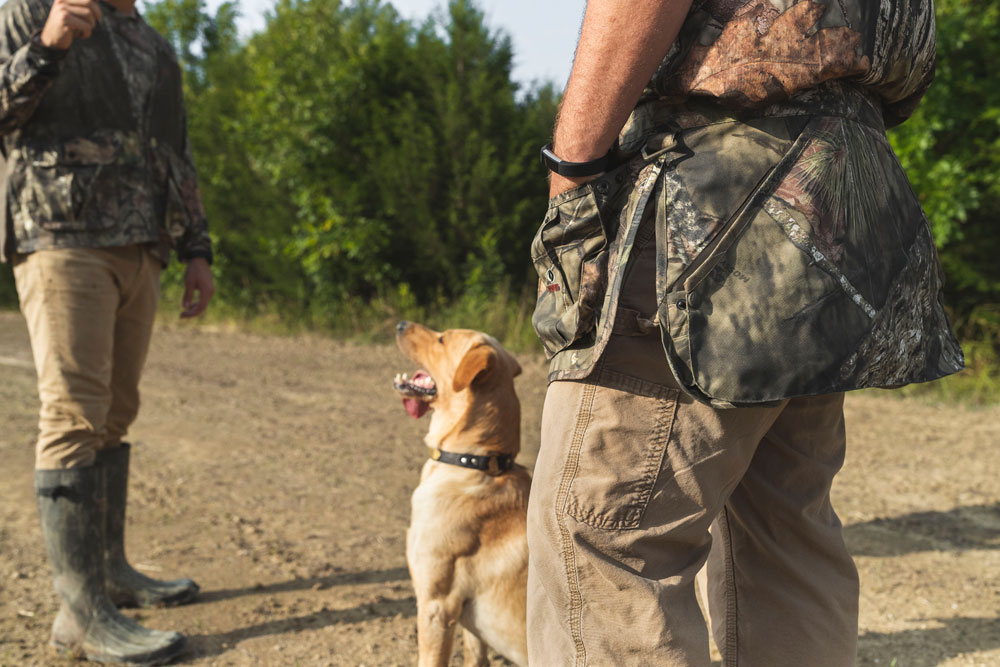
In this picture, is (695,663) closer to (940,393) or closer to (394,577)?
(394,577)

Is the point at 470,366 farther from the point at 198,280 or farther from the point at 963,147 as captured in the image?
the point at 963,147

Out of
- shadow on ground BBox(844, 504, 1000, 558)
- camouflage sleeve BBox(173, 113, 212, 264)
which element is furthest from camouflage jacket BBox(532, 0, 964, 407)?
shadow on ground BBox(844, 504, 1000, 558)

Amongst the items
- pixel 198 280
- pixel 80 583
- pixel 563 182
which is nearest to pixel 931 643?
pixel 563 182

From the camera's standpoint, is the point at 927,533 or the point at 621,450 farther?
the point at 927,533

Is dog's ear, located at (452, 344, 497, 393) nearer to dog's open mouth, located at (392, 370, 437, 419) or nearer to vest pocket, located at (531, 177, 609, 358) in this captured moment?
dog's open mouth, located at (392, 370, 437, 419)

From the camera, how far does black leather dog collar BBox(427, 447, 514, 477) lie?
2.93 metres

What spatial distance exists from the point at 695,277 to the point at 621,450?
1.15 ft

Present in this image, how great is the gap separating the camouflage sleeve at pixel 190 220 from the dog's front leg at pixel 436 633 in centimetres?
186

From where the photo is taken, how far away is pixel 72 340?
300cm

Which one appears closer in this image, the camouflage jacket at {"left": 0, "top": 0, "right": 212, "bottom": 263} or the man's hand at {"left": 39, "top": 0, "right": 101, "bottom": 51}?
the man's hand at {"left": 39, "top": 0, "right": 101, "bottom": 51}

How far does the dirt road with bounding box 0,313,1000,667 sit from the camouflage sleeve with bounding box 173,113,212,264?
1.44 meters

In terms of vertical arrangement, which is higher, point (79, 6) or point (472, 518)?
point (79, 6)

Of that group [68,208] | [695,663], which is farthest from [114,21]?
[695,663]

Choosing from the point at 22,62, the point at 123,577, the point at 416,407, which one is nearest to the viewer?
the point at 22,62
